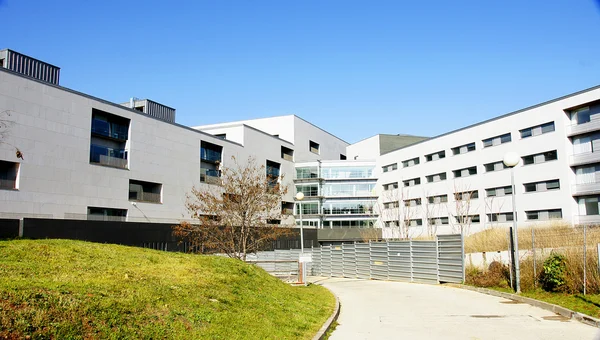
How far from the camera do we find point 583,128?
43.6 metres

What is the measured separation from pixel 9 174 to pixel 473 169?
44.4m

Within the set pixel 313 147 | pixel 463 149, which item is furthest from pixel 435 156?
pixel 313 147

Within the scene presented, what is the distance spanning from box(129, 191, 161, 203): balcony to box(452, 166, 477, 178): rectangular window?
32.9 metres

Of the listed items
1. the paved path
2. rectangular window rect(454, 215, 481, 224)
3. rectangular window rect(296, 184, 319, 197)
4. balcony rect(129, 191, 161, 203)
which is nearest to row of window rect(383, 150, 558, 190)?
rectangular window rect(454, 215, 481, 224)

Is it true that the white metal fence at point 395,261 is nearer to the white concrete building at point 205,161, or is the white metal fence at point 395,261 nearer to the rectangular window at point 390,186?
the white concrete building at point 205,161

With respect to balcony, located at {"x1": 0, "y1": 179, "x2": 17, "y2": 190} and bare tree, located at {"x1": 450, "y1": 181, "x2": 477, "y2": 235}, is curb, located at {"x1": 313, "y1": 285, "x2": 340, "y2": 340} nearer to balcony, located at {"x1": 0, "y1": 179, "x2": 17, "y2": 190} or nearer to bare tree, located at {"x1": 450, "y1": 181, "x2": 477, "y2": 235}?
balcony, located at {"x1": 0, "y1": 179, "x2": 17, "y2": 190}

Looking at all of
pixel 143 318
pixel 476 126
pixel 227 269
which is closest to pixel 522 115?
pixel 476 126

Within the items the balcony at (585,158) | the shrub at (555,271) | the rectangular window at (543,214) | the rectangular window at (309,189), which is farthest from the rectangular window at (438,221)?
the shrub at (555,271)

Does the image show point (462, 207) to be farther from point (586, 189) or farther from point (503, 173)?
point (586, 189)

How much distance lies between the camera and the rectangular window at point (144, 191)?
4628cm

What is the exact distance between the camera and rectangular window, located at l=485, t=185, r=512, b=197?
5103cm

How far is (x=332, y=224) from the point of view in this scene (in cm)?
7300

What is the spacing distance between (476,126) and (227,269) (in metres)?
46.4

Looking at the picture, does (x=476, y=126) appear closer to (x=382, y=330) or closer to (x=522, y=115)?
(x=522, y=115)
